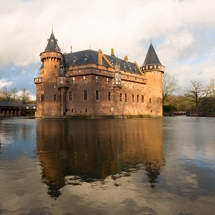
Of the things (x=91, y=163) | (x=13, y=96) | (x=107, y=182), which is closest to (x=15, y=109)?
(x=13, y=96)

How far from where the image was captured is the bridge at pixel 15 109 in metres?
87.9

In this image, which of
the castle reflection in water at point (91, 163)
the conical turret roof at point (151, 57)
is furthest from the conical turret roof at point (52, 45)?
the castle reflection in water at point (91, 163)

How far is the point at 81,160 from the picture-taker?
9273 mm

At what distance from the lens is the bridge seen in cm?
8794

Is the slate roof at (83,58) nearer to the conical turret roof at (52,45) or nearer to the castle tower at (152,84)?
the conical turret roof at (52,45)

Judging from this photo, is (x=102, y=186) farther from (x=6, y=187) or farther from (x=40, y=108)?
(x=40, y=108)

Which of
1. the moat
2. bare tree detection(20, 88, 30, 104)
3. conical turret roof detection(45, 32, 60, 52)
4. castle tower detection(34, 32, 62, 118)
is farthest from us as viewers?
bare tree detection(20, 88, 30, 104)

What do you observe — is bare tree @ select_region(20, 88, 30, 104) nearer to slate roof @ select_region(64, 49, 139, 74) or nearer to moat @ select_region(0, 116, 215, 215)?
slate roof @ select_region(64, 49, 139, 74)

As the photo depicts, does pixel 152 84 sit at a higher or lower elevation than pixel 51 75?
lower

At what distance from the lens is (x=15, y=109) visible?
92.2m

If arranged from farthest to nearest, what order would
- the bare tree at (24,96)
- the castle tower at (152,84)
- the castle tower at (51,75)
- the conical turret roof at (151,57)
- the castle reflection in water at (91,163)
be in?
the bare tree at (24,96)
the castle tower at (152,84)
the conical turret roof at (151,57)
the castle tower at (51,75)
the castle reflection in water at (91,163)

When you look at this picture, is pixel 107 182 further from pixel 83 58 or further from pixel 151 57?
pixel 151 57

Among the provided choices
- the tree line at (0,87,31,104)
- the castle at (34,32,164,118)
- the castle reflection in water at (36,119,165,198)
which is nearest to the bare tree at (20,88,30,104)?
the tree line at (0,87,31,104)

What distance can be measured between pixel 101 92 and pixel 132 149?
44.5m
